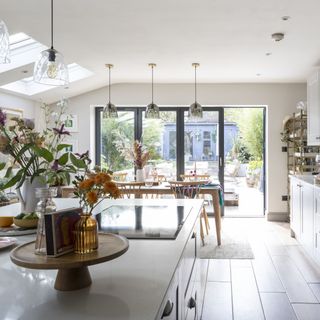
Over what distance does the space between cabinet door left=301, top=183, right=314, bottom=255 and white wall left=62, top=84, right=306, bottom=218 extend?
201 centimetres

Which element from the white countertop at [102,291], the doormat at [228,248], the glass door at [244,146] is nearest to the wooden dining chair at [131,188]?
the doormat at [228,248]

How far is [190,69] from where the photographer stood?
5.48 meters

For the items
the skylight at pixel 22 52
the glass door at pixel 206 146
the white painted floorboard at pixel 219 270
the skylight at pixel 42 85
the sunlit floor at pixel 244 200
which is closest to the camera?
the white painted floorboard at pixel 219 270

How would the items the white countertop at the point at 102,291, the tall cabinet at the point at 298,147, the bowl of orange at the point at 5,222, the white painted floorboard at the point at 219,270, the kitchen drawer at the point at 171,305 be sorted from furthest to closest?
the tall cabinet at the point at 298,147, the white painted floorboard at the point at 219,270, the bowl of orange at the point at 5,222, the kitchen drawer at the point at 171,305, the white countertop at the point at 102,291

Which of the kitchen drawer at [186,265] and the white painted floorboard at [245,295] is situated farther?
the white painted floorboard at [245,295]

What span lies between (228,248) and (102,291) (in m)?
3.88

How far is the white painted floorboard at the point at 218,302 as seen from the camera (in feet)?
9.39

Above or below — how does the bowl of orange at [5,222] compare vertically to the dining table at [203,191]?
above

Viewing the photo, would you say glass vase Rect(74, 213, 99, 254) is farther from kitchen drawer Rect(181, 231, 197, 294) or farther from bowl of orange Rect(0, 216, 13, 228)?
bowl of orange Rect(0, 216, 13, 228)

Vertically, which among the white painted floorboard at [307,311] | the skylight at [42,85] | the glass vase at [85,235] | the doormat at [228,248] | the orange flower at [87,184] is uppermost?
the skylight at [42,85]

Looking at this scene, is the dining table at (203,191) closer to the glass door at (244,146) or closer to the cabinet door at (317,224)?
the cabinet door at (317,224)

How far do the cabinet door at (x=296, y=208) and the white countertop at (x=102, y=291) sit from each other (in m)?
3.64

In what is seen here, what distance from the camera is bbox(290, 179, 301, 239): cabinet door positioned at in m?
4.77

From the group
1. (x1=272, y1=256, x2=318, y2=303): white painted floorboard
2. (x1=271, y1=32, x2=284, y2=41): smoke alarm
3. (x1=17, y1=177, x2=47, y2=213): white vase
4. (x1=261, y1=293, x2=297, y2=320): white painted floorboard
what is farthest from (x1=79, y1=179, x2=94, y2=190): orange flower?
(x1=271, y1=32, x2=284, y2=41): smoke alarm
